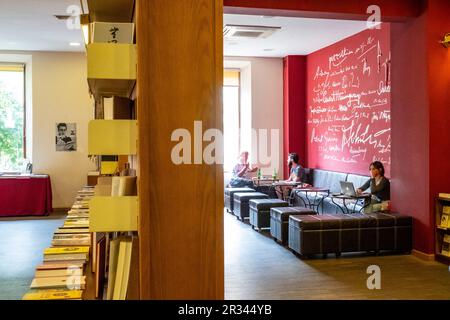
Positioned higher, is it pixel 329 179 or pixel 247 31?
pixel 247 31

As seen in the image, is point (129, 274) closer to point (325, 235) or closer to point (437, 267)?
point (325, 235)

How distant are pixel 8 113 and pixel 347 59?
710 centimetres

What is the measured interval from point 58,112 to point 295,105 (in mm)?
5129

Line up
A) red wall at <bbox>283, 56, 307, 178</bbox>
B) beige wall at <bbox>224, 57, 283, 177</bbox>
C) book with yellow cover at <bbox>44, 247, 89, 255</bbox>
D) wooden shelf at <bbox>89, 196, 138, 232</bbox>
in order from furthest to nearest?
beige wall at <bbox>224, 57, 283, 177</bbox>, red wall at <bbox>283, 56, 307, 178</bbox>, book with yellow cover at <bbox>44, 247, 89, 255</bbox>, wooden shelf at <bbox>89, 196, 138, 232</bbox>

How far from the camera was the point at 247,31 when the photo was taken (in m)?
7.93

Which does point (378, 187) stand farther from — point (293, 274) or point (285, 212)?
point (293, 274)

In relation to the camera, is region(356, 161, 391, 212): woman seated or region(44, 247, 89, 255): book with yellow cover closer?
region(44, 247, 89, 255): book with yellow cover

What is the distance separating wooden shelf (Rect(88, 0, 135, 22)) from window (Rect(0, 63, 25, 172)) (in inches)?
319

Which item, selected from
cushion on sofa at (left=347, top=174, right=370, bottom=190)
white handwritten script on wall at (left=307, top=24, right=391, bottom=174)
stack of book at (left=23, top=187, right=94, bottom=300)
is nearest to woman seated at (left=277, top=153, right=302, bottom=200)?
white handwritten script on wall at (left=307, top=24, right=391, bottom=174)

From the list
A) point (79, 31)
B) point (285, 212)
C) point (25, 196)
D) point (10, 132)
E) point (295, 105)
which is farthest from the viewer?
point (295, 105)

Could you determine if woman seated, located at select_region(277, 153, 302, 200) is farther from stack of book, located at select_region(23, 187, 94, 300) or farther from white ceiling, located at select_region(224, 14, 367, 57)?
stack of book, located at select_region(23, 187, 94, 300)

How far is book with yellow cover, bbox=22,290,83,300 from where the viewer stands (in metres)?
2.04

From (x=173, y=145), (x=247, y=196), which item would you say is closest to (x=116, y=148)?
(x=173, y=145)
